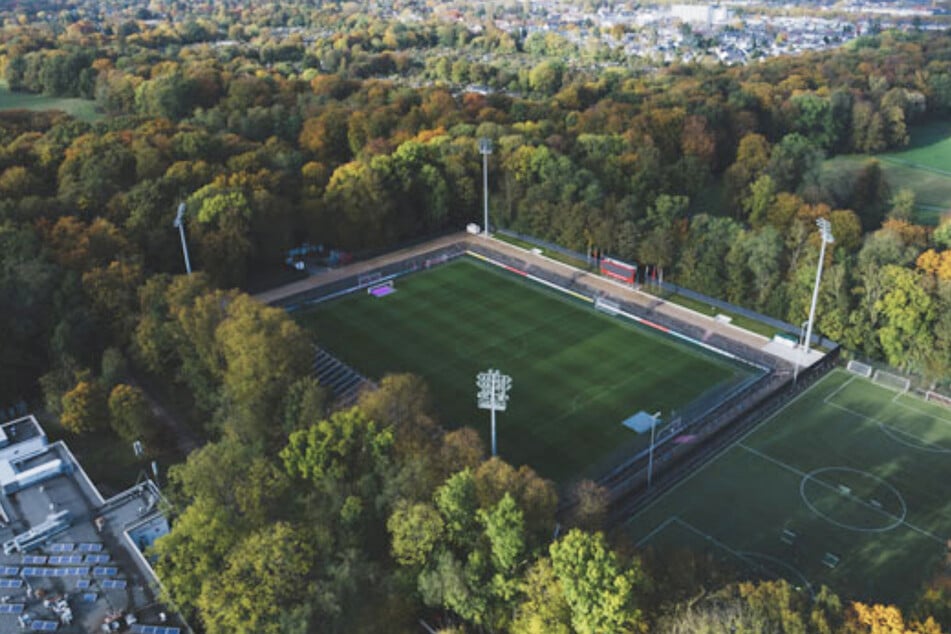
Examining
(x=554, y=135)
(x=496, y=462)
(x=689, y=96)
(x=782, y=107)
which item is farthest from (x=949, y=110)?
(x=496, y=462)

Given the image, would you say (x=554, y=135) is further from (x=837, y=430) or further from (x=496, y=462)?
(x=496, y=462)

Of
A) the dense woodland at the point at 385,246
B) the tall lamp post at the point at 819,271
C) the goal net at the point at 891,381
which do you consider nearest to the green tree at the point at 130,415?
the dense woodland at the point at 385,246

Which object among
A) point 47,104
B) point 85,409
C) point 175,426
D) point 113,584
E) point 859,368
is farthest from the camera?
point 47,104

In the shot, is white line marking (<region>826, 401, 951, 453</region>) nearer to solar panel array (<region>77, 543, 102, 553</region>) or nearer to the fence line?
the fence line

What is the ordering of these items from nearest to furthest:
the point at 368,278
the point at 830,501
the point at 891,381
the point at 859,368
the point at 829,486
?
the point at 830,501, the point at 829,486, the point at 891,381, the point at 859,368, the point at 368,278

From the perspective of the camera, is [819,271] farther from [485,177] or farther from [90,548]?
[90,548]

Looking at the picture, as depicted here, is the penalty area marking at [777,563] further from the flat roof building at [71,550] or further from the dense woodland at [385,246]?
the flat roof building at [71,550]

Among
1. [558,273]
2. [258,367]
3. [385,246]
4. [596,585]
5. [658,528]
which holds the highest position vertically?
[596,585]

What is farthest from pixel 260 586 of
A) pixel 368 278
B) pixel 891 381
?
pixel 891 381
